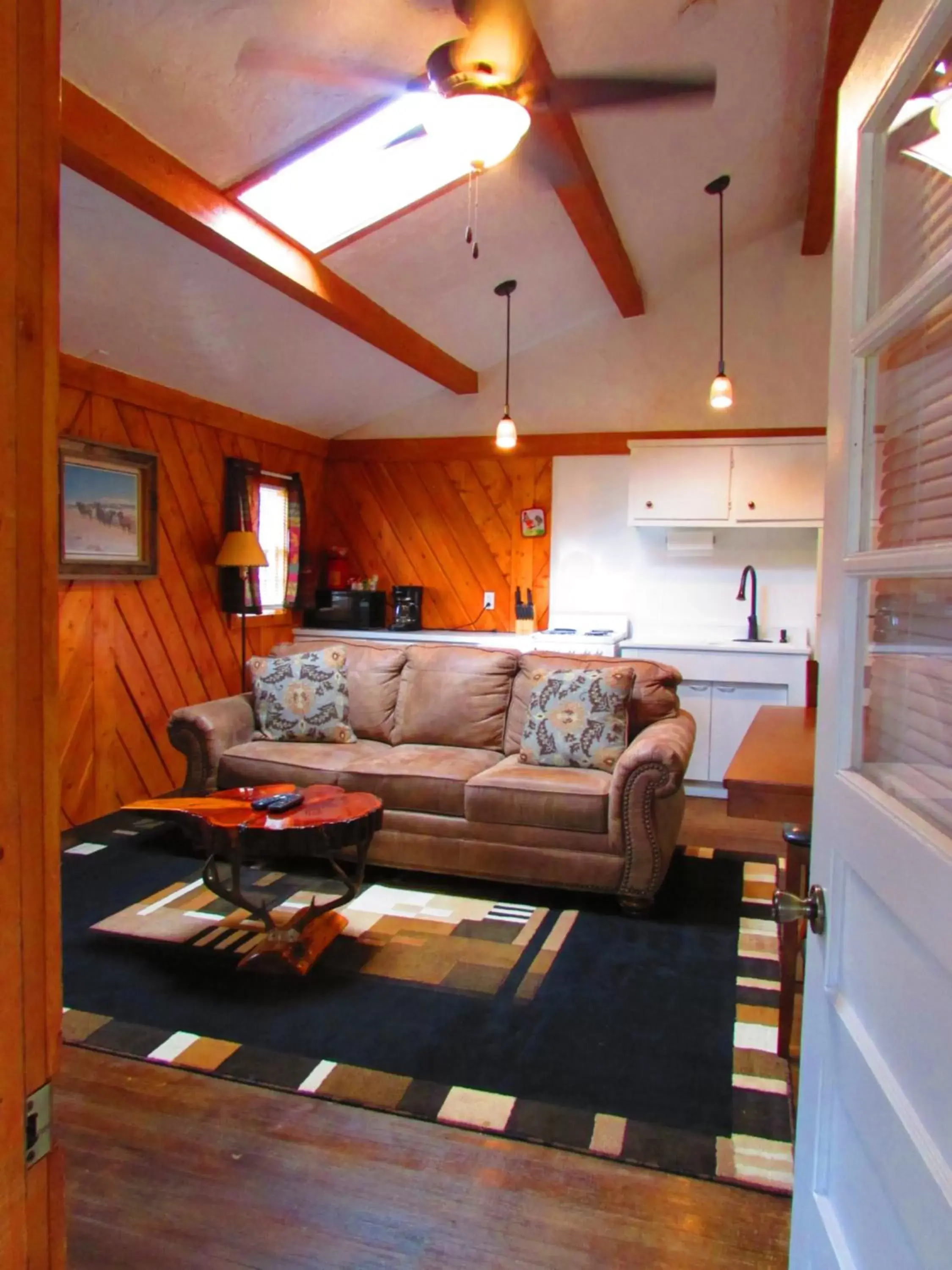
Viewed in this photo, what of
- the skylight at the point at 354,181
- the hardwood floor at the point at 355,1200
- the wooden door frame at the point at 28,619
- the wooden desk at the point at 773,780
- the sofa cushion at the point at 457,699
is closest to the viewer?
the wooden door frame at the point at 28,619

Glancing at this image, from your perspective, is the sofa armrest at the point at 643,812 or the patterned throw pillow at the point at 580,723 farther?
the patterned throw pillow at the point at 580,723

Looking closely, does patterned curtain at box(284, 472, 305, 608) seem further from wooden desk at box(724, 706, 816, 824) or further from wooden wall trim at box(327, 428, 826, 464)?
wooden desk at box(724, 706, 816, 824)

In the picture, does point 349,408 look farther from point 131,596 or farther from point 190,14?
point 190,14

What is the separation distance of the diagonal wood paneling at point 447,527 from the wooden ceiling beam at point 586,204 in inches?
48.2

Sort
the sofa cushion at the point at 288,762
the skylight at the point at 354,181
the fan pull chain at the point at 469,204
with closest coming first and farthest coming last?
the skylight at the point at 354,181 < the fan pull chain at the point at 469,204 < the sofa cushion at the point at 288,762

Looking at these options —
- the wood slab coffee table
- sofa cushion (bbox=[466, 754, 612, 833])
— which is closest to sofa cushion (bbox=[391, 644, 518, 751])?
sofa cushion (bbox=[466, 754, 612, 833])

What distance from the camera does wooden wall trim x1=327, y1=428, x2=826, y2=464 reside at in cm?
537

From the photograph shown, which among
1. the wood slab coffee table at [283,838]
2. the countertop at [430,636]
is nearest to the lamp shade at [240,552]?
the countertop at [430,636]

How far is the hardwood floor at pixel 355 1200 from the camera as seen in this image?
5.58ft

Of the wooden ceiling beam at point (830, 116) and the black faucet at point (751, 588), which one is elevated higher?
the wooden ceiling beam at point (830, 116)

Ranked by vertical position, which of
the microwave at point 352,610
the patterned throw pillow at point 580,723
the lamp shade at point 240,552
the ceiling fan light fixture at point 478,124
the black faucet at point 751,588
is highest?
the ceiling fan light fixture at point 478,124

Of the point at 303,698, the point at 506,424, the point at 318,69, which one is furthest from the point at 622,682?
the point at 318,69

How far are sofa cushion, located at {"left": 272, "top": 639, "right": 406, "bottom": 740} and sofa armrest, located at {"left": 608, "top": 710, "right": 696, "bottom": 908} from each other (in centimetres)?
142

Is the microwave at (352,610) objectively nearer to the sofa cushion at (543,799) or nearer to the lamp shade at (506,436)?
the lamp shade at (506,436)
